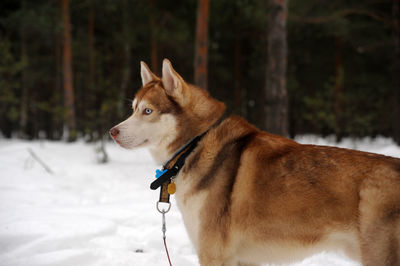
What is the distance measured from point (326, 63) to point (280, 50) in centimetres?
1897

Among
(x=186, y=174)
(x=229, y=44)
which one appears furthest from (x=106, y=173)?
(x=229, y=44)

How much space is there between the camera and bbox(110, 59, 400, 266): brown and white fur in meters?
1.56

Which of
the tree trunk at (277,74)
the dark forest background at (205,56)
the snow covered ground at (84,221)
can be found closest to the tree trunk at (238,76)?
the dark forest background at (205,56)

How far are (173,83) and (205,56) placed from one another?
258 inches

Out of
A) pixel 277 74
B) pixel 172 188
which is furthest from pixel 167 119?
pixel 277 74

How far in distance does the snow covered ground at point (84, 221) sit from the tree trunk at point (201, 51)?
10.5 feet

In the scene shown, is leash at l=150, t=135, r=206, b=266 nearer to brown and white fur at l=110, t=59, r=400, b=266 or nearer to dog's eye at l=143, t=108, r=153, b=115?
brown and white fur at l=110, t=59, r=400, b=266

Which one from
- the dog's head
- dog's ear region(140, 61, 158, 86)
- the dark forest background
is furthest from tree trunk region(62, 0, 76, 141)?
the dog's head

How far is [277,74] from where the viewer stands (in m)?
5.70

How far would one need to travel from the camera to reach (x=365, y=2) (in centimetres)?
1185

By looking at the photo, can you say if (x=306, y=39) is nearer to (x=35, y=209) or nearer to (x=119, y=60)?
(x=119, y=60)

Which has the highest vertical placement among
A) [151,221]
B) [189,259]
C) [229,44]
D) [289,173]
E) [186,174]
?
[229,44]

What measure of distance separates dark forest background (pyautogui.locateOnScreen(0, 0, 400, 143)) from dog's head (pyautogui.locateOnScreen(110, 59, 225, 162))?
12.8 feet

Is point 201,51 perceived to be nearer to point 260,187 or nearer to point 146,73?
point 146,73
